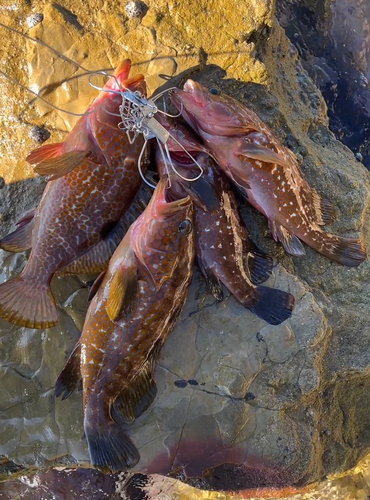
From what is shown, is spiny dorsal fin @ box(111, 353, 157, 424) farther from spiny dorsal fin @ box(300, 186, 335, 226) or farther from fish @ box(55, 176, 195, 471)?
spiny dorsal fin @ box(300, 186, 335, 226)

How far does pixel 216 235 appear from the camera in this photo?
4066 mm

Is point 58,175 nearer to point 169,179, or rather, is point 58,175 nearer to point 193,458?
point 169,179

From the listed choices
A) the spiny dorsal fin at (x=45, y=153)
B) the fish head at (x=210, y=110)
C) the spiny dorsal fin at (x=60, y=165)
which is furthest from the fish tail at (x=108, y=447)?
the fish head at (x=210, y=110)

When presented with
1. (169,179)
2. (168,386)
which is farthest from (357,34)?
(168,386)

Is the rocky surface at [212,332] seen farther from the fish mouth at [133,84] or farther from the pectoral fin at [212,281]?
the fish mouth at [133,84]

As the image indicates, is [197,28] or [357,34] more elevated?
[197,28]

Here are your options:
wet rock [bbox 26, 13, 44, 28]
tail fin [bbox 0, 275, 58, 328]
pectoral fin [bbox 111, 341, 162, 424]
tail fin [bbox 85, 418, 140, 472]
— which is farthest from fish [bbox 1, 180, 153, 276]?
wet rock [bbox 26, 13, 44, 28]

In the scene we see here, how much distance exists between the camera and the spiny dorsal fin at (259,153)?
4016mm

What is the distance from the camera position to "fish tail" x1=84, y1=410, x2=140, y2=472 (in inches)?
149

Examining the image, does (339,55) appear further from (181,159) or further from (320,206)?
(181,159)

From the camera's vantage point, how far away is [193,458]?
162 inches

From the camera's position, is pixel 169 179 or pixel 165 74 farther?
pixel 165 74

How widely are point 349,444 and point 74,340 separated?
289 cm

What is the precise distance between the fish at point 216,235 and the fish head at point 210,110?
0.17 m
